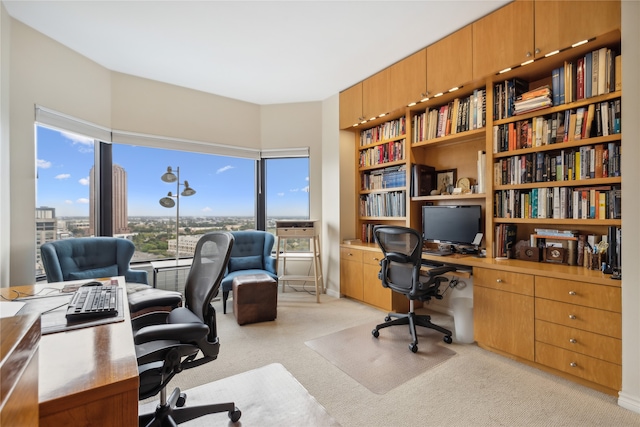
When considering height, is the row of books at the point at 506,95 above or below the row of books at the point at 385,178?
above

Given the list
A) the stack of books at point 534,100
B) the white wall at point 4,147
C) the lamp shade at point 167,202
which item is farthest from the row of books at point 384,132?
the white wall at point 4,147

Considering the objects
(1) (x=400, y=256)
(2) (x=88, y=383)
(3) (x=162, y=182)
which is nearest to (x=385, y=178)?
(1) (x=400, y=256)

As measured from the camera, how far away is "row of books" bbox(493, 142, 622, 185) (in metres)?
2.12

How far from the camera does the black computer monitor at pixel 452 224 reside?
2.94 m

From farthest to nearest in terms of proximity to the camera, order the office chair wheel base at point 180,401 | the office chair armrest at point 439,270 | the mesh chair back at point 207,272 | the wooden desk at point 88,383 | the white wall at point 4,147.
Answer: the office chair armrest at point 439,270, the white wall at point 4,147, the office chair wheel base at point 180,401, the mesh chair back at point 207,272, the wooden desk at point 88,383

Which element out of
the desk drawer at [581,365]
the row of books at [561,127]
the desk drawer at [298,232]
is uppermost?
the row of books at [561,127]

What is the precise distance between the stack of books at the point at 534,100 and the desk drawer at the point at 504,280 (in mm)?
1350

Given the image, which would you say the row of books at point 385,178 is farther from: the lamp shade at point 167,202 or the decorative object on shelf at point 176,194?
the lamp shade at point 167,202

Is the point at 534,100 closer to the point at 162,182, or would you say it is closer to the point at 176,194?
the point at 176,194

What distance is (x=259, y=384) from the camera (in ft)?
6.76

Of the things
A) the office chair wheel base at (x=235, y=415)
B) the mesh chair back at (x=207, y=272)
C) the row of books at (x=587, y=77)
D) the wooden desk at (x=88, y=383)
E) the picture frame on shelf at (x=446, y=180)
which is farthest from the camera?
the picture frame on shelf at (x=446, y=180)

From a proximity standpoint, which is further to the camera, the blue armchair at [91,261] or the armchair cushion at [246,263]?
the armchair cushion at [246,263]

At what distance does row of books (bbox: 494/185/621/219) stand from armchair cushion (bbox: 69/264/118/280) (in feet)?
12.6

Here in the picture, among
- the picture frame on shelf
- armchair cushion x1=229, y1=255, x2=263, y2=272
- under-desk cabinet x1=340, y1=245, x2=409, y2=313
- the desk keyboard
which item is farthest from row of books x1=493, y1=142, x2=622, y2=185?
the desk keyboard
